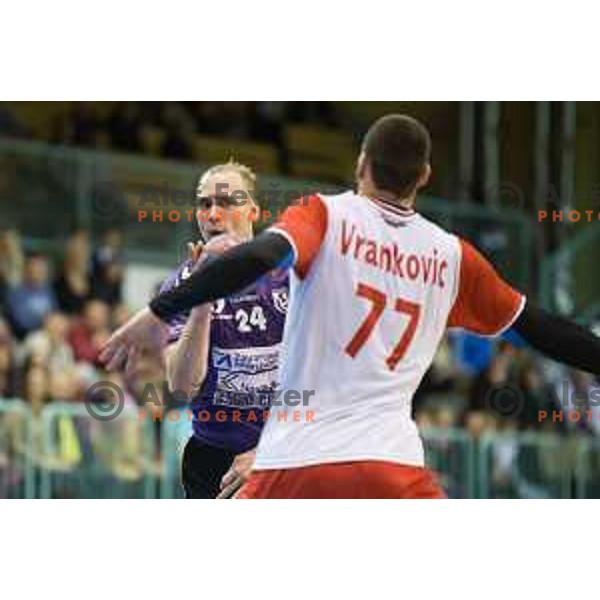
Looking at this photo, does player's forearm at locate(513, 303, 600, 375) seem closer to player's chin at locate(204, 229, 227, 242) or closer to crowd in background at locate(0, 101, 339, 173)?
player's chin at locate(204, 229, 227, 242)

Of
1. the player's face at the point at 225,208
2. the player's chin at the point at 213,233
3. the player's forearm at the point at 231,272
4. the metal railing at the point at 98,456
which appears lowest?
the metal railing at the point at 98,456

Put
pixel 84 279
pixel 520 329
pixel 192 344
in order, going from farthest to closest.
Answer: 1. pixel 84 279
2. pixel 192 344
3. pixel 520 329

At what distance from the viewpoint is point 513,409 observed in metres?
19.8

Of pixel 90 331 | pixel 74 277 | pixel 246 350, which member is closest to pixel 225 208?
pixel 246 350

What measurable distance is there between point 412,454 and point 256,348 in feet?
6.84

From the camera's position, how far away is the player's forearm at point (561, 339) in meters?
7.99

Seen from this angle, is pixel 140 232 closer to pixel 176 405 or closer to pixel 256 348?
pixel 176 405

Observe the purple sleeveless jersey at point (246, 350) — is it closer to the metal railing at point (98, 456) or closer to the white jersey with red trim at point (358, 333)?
the white jersey with red trim at point (358, 333)

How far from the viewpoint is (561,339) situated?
26.2 ft

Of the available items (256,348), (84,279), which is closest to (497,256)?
(84,279)

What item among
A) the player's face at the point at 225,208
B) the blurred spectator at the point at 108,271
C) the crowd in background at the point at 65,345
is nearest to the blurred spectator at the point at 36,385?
the crowd in background at the point at 65,345

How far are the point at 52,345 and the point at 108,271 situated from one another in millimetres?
1236

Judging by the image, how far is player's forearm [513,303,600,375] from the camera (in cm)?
799

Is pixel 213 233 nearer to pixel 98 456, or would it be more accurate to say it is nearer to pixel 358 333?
pixel 358 333
